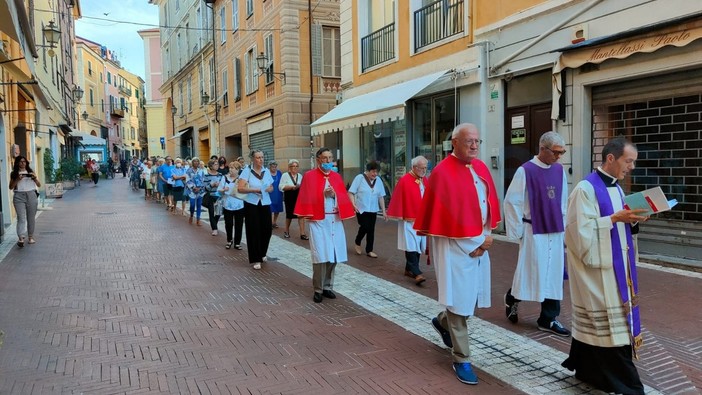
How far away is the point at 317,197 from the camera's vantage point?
624 cm

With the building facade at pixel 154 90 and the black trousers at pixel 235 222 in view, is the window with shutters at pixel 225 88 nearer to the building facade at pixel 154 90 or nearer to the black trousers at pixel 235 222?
the black trousers at pixel 235 222

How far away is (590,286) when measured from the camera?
3.52 metres

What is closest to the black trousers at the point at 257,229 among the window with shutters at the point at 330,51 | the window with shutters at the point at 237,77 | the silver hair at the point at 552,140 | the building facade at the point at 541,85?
the building facade at the point at 541,85

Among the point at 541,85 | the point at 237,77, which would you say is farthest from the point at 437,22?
the point at 237,77

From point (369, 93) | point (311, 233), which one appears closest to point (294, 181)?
point (311, 233)

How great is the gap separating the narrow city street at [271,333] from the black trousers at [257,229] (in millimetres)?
301

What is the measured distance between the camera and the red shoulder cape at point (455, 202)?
13.0 feet

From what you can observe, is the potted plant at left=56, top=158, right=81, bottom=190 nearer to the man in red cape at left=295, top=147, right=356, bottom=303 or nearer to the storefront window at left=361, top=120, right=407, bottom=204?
the storefront window at left=361, top=120, right=407, bottom=204

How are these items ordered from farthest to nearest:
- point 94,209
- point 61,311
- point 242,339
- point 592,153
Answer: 1. point 94,209
2. point 592,153
3. point 61,311
4. point 242,339

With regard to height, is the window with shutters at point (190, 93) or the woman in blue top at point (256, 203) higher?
the window with shutters at point (190, 93)

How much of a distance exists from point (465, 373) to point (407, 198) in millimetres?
3627

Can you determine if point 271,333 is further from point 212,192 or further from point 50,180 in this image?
point 50,180

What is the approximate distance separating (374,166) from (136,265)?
4.15 metres

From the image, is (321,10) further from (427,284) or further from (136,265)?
(427,284)
